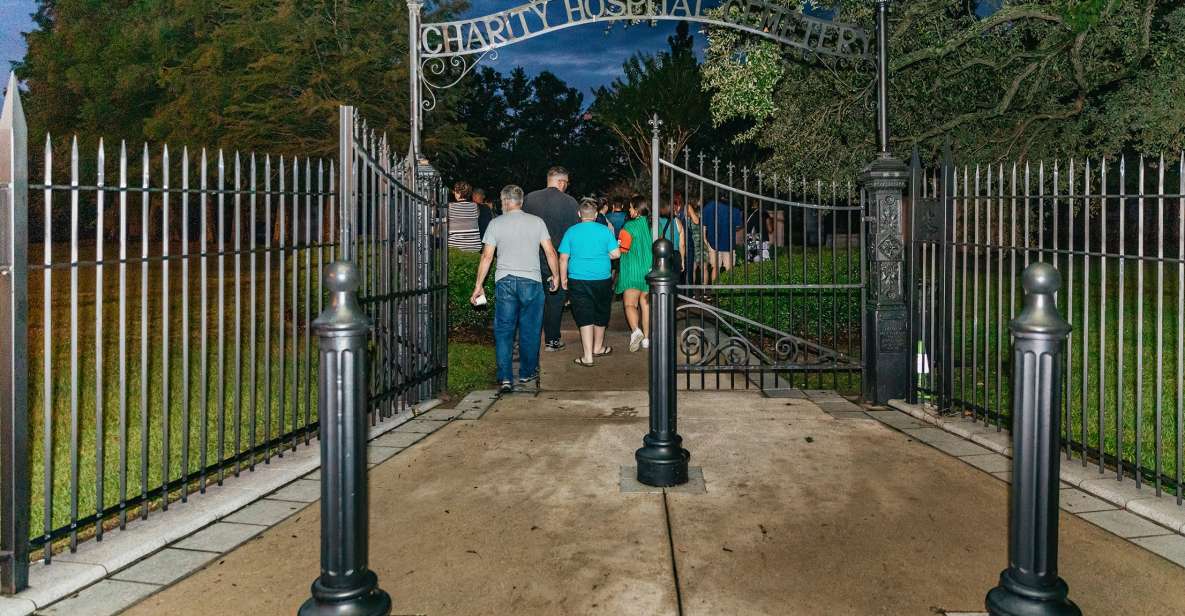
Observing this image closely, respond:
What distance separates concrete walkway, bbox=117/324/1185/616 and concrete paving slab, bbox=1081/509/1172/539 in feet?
0.33

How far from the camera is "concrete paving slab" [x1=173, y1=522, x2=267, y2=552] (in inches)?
178

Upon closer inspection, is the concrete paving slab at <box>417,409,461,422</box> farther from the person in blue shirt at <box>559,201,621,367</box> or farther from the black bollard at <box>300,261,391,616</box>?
the black bollard at <box>300,261,391,616</box>

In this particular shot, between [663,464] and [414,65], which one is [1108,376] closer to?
[663,464]

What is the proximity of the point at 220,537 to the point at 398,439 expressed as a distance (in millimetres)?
2289

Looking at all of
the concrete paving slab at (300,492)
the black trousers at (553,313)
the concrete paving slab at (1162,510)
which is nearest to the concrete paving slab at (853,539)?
the concrete paving slab at (1162,510)

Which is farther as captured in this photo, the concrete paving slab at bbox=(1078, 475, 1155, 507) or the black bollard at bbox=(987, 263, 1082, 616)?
→ the concrete paving slab at bbox=(1078, 475, 1155, 507)

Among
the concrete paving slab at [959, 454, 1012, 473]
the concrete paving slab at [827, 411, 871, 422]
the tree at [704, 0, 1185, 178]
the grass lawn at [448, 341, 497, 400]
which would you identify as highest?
the tree at [704, 0, 1185, 178]

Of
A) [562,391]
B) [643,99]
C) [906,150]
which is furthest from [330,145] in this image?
[562,391]

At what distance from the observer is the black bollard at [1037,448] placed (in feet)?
9.85

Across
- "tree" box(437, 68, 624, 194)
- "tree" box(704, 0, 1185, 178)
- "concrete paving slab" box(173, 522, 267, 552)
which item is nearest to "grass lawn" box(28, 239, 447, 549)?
"concrete paving slab" box(173, 522, 267, 552)

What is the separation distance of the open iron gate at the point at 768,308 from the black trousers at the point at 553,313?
4.36ft

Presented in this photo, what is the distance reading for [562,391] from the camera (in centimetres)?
882

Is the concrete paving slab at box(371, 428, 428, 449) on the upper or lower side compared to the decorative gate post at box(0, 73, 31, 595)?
lower

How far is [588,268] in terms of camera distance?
10.2m
